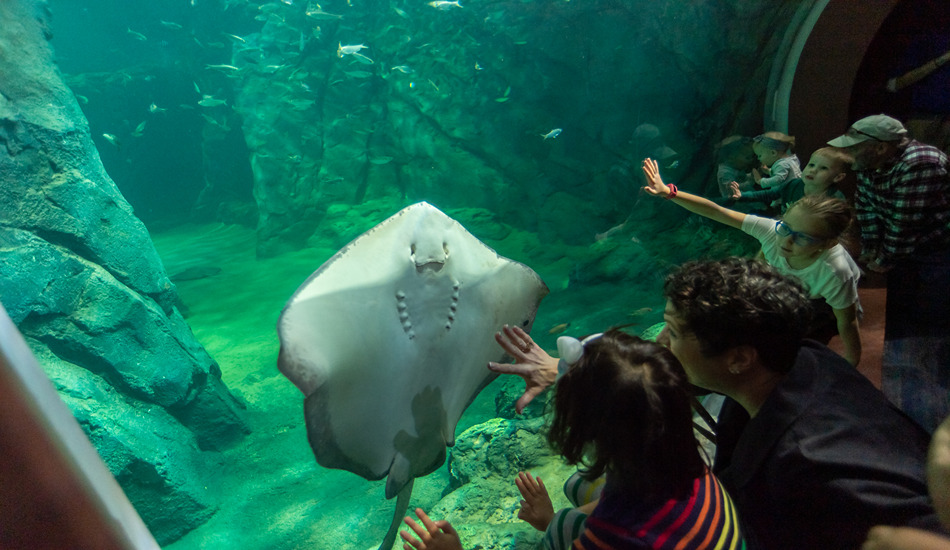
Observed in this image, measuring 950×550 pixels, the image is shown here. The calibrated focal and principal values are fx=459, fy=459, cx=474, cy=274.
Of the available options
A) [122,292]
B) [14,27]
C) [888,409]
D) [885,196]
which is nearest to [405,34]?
[14,27]

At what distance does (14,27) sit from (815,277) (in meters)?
6.43

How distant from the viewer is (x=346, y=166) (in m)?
12.0

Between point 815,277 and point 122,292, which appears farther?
point 122,292

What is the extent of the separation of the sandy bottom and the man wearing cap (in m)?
2.23

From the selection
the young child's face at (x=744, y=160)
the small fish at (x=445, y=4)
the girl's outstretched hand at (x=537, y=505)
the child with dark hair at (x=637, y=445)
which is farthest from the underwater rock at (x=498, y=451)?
the small fish at (x=445, y=4)

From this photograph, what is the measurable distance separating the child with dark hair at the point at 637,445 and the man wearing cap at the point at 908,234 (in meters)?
1.95

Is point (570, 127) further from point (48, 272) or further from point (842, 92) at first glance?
point (48, 272)

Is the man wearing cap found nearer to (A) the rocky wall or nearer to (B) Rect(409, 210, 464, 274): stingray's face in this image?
(B) Rect(409, 210, 464, 274): stingray's face

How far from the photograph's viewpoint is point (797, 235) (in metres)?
1.94

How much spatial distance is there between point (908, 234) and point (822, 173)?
21.4 inches

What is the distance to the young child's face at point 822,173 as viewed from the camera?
255 cm

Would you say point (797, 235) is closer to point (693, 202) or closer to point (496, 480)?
point (693, 202)

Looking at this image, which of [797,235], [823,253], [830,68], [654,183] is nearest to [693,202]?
[654,183]

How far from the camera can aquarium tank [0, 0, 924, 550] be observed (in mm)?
3619
